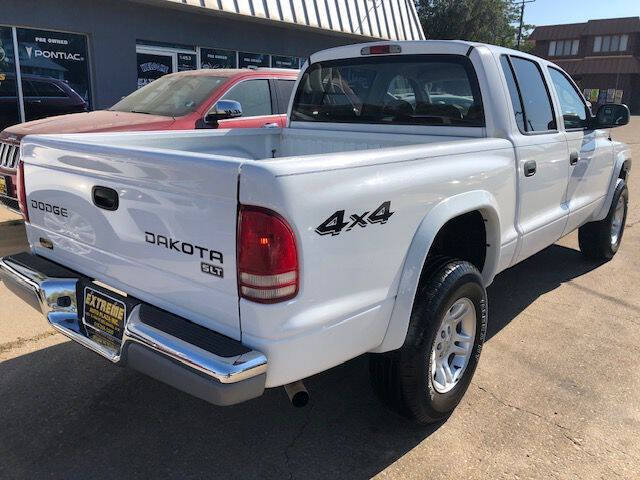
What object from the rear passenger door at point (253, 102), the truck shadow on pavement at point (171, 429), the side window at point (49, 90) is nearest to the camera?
the truck shadow on pavement at point (171, 429)

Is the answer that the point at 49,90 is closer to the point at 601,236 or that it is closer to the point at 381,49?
the point at 381,49

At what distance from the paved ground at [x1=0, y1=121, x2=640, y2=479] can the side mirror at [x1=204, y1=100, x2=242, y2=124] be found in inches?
123

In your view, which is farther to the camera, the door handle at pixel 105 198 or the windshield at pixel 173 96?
the windshield at pixel 173 96

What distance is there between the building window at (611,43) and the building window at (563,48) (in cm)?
191

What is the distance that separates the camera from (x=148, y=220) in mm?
2279

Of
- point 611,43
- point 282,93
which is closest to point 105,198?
point 282,93

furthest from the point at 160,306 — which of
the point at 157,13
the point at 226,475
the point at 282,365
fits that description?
the point at 157,13

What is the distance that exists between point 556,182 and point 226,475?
9.60 feet

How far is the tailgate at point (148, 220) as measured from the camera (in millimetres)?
2033

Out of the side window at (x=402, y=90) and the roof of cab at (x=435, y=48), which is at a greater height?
the roof of cab at (x=435, y=48)

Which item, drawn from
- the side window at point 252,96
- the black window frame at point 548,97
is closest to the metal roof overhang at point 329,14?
the side window at point 252,96

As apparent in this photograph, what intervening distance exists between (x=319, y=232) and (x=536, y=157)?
2152 mm

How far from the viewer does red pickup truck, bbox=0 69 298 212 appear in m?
5.70

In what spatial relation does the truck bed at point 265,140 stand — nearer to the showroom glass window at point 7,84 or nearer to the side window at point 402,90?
the side window at point 402,90
